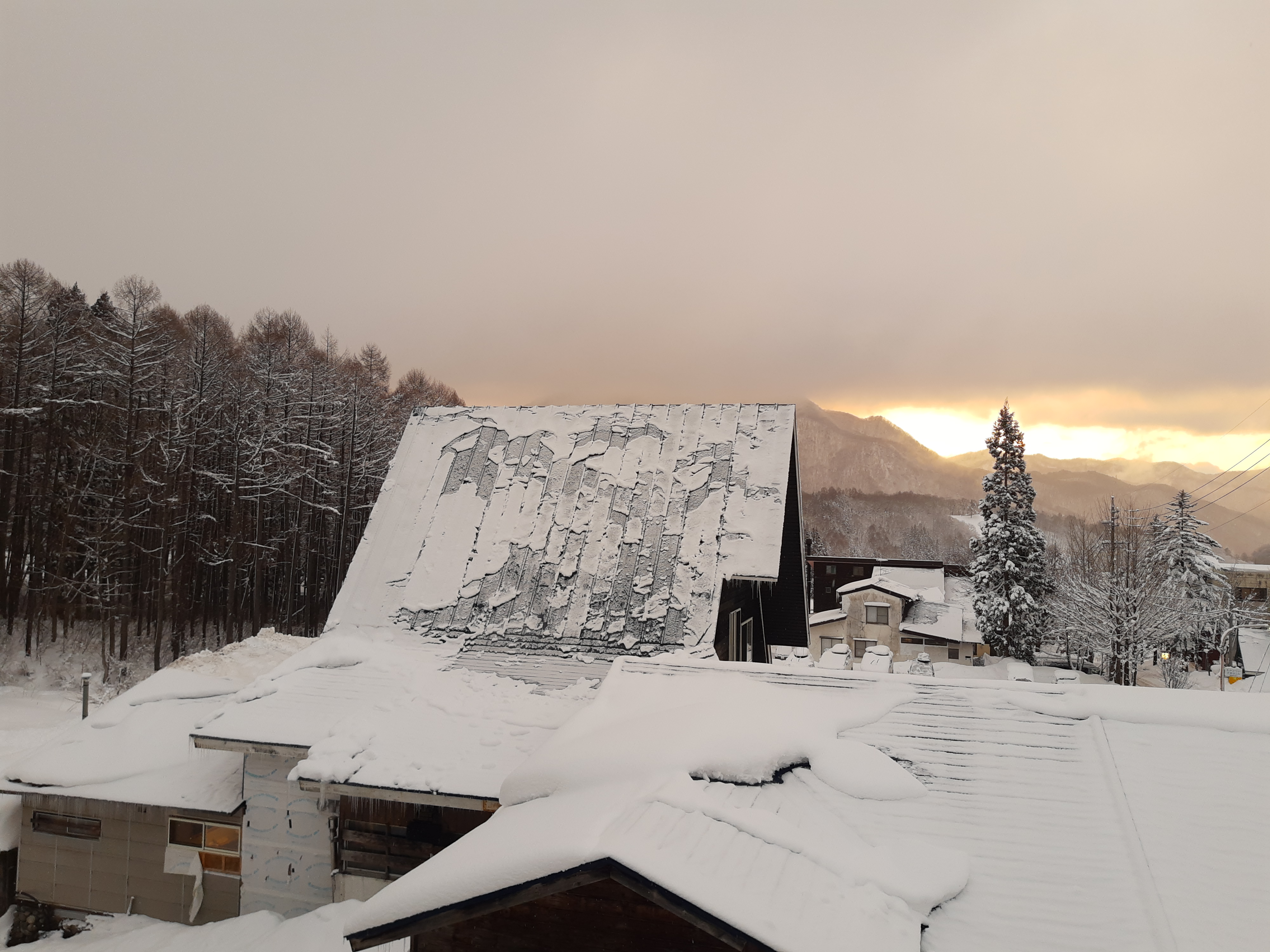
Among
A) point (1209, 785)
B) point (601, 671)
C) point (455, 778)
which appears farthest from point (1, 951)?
point (1209, 785)

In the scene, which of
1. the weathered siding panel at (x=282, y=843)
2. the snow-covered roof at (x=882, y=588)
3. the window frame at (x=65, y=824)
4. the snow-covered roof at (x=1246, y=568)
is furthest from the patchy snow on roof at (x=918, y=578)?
the window frame at (x=65, y=824)

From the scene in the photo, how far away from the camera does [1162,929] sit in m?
3.75

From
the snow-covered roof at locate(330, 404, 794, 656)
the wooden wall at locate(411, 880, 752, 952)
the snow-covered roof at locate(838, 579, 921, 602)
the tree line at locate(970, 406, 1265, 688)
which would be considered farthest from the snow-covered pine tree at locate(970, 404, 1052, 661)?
the wooden wall at locate(411, 880, 752, 952)

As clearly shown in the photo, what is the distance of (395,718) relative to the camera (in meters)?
7.57

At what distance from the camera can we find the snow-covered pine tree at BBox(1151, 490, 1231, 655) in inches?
1516

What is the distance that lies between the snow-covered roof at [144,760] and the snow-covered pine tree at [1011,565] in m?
33.9

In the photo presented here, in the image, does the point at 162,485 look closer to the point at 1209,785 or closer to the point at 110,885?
the point at 110,885

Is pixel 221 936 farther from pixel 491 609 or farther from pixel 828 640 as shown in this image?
pixel 828 640

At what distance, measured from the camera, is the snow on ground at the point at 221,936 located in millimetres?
7113

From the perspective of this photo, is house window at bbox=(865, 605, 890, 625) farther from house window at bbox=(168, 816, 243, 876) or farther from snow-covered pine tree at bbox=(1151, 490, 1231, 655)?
house window at bbox=(168, 816, 243, 876)

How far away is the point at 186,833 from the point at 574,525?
6.40 metres

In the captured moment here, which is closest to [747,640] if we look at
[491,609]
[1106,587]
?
[491,609]

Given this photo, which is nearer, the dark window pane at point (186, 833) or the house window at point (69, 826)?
the dark window pane at point (186, 833)

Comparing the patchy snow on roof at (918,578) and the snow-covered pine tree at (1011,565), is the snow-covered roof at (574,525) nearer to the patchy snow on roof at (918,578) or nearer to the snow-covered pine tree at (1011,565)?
the snow-covered pine tree at (1011,565)
